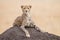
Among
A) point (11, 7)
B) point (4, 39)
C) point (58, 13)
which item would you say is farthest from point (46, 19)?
point (4, 39)

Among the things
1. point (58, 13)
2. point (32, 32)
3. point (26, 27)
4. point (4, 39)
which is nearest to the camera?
point (4, 39)

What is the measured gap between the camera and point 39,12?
290 centimetres

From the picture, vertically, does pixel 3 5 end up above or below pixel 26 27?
above

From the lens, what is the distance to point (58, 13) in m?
2.88

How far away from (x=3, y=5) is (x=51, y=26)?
1.01 m

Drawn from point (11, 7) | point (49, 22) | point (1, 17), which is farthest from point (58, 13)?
point (1, 17)

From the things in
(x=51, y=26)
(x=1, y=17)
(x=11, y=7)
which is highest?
(x=11, y=7)

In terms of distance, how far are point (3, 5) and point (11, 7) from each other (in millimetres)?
159

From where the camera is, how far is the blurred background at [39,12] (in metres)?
2.88

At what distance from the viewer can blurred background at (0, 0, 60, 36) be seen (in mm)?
2877

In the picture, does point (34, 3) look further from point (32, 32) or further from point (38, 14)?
point (32, 32)

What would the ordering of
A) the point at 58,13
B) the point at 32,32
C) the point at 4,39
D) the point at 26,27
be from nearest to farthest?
1. the point at 4,39
2. the point at 32,32
3. the point at 26,27
4. the point at 58,13

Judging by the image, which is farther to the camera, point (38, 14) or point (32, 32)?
point (38, 14)

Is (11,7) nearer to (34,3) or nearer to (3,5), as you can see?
(3,5)
